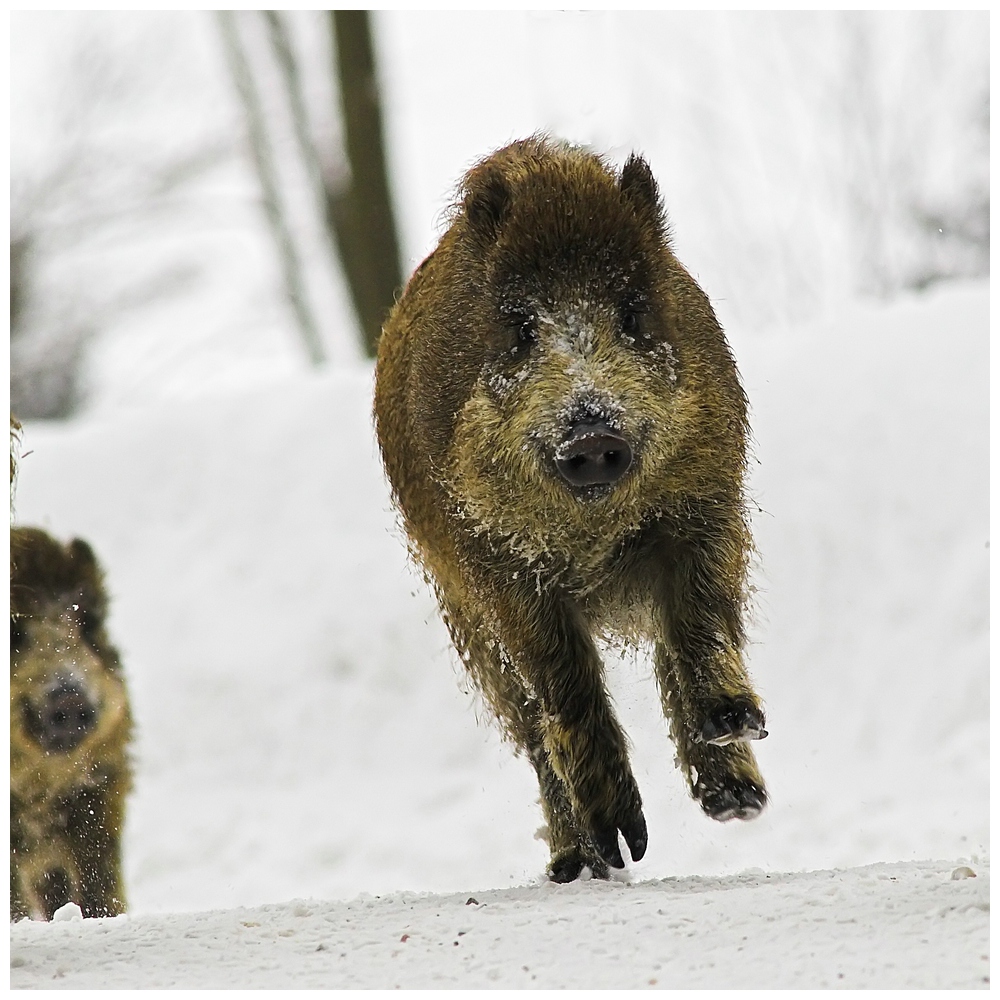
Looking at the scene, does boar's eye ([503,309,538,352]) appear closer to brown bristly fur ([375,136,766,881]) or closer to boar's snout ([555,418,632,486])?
brown bristly fur ([375,136,766,881])

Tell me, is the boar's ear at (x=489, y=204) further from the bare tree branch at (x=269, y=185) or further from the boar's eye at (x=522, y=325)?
the bare tree branch at (x=269, y=185)

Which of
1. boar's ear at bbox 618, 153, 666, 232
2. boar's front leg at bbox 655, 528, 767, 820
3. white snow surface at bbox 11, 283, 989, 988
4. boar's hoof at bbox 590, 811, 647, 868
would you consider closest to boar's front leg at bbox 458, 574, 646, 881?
boar's hoof at bbox 590, 811, 647, 868

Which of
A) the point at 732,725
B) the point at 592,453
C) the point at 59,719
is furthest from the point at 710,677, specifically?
the point at 59,719

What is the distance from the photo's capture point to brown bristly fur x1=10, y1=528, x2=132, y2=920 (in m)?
7.54

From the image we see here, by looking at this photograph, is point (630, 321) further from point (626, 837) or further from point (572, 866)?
point (572, 866)

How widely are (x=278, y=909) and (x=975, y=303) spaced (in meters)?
7.78

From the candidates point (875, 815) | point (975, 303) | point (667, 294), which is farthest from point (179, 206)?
point (667, 294)

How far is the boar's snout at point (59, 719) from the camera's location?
25.6ft

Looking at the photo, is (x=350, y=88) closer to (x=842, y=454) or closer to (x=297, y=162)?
(x=297, y=162)

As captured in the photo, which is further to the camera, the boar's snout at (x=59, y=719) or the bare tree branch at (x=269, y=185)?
the bare tree branch at (x=269, y=185)

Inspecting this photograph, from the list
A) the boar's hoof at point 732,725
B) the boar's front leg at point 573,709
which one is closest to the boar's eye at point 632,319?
the boar's front leg at point 573,709

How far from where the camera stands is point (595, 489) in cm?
A: 482

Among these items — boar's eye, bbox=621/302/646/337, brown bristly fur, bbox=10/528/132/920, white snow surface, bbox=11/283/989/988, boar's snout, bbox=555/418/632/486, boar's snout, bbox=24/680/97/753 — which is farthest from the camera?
white snow surface, bbox=11/283/989/988

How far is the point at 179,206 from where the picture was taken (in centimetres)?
1977
